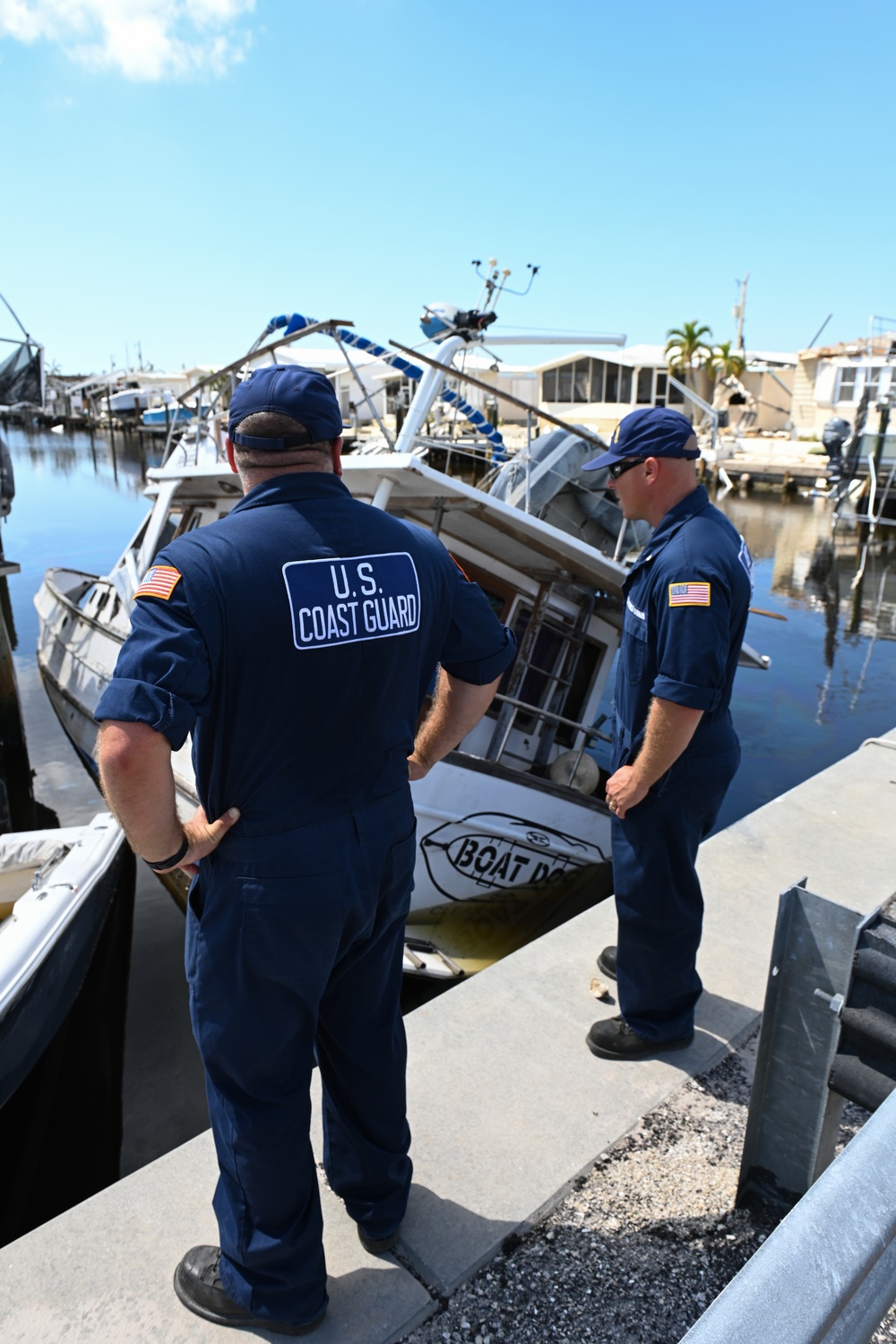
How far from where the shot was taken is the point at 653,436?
9.04 feet

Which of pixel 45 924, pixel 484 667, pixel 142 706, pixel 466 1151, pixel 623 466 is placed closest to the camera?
pixel 142 706

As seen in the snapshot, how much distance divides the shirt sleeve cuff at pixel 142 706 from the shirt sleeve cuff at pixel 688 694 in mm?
1486

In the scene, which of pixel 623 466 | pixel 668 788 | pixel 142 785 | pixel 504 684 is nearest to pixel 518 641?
pixel 504 684

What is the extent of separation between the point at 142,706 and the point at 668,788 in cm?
175

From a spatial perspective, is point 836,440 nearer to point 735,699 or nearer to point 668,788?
point 735,699

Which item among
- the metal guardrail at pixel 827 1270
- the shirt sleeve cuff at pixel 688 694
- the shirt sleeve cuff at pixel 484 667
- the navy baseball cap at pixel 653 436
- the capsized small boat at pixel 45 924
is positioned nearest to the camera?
the metal guardrail at pixel 827 1270

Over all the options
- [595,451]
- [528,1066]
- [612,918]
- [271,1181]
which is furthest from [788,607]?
[271,1181]

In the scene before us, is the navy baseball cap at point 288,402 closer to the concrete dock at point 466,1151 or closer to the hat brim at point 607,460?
the hat brim at point 607,460

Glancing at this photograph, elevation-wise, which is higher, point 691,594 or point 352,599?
point 352,599

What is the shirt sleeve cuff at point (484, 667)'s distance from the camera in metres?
2.13

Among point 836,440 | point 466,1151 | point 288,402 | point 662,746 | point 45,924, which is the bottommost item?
point 45,924

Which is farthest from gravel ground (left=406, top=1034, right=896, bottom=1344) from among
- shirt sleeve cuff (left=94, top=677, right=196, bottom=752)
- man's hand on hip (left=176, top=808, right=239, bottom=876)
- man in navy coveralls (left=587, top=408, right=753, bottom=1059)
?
shirt sleeve cuff (left=94, top=677, right=196, bottom=752)

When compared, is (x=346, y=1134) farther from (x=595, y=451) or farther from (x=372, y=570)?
(x=595, y=451)

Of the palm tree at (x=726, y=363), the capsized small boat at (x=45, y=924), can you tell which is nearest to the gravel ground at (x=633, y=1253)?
the capsized small boat at (x=45, y=924)
